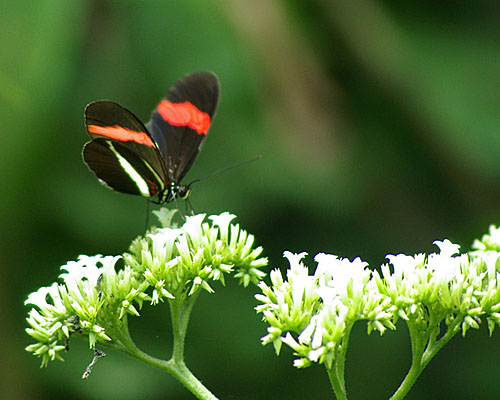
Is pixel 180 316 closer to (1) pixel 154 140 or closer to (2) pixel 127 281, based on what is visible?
(2) pixel 127 281

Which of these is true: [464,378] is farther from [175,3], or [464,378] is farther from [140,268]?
[175,3]

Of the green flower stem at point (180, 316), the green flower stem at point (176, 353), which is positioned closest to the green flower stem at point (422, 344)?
the green flower stem at point (176, 353)

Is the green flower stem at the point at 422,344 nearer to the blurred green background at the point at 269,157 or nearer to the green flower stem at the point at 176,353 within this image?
the green flower stem at the point at 176,353

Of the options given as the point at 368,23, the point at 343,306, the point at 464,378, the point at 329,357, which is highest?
the point at 368,23

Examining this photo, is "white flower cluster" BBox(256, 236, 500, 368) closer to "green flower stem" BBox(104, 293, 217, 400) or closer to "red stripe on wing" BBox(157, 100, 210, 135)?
"green flower stem" BBox(104, 293, 217, 400)

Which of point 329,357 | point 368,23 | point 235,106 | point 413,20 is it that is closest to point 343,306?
point 329,357

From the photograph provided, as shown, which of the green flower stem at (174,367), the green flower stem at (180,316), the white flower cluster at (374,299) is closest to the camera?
the white flower cluster at (374,299)

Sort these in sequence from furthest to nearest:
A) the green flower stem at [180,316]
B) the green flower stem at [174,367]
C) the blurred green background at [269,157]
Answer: the blurred green background at [269,157]
the green flower stem at [180,316]
the green flower stem at [174,367]
